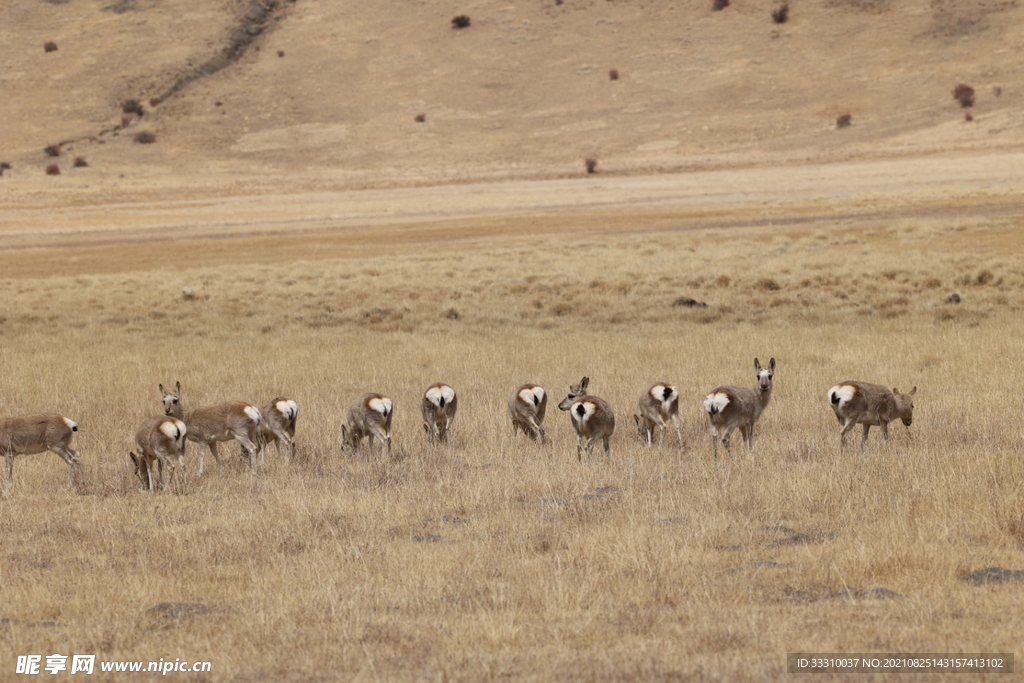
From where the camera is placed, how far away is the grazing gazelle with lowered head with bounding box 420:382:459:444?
1390 cm

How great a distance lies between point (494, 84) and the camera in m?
112

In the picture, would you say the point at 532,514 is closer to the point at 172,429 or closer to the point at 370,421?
the point at 172,429

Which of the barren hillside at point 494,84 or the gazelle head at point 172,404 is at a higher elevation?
the barren hillside at point 494,84

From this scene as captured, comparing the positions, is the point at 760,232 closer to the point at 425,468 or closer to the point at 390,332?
the point at 390,332

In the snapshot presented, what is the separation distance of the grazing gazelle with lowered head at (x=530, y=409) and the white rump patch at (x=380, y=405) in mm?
1584

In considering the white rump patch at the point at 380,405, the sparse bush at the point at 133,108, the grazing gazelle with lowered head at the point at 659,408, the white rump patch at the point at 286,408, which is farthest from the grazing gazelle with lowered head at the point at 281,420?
the sparse bush at the point at 133,108

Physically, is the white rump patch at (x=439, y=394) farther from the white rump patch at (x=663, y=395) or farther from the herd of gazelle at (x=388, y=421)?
the white rump patch at (x=663, y=395)

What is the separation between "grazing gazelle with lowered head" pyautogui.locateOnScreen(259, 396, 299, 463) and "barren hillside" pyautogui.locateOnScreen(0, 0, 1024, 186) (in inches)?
2633

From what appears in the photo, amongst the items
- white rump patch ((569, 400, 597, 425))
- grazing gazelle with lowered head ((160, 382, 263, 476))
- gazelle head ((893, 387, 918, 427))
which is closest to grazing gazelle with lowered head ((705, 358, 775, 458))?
white rump patch ((569, 400, 597, 425))

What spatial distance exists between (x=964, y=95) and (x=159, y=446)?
87191mm

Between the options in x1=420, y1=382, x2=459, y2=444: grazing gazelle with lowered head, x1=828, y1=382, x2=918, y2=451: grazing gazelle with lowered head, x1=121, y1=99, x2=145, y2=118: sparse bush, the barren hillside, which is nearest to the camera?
x1=828, y1=382, x2=918, y2=451: grazing gazelle with lowered head

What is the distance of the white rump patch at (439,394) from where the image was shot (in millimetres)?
13859

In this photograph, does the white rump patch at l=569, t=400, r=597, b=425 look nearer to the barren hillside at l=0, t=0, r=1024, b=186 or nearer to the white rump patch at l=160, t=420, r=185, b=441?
the white rump patch at l=160, t=420, r=185, b=441

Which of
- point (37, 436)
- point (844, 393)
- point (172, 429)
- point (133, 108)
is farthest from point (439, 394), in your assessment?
point (133, 108)
